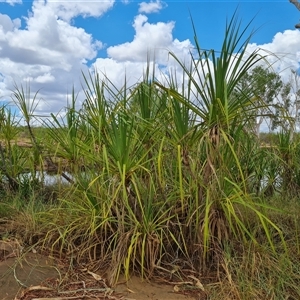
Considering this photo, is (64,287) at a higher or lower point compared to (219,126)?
lower

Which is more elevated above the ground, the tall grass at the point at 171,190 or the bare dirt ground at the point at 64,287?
the tall grass at the point at 171,190

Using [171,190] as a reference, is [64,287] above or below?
below

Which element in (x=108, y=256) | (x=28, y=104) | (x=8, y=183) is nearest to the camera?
(x=108, y=256)

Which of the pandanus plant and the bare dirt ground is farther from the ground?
the pandanus plant

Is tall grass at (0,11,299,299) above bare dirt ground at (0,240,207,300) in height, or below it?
above

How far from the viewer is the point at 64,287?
2.41 m

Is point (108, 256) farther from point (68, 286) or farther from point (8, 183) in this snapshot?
point (8, 183)

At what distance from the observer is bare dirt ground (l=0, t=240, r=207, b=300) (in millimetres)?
2318

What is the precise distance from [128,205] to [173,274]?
58cm

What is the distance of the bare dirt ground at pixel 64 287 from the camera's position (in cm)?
232

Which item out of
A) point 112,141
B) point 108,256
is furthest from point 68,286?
point 112,141

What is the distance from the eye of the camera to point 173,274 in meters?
2.57

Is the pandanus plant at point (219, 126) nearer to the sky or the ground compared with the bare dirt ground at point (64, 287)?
nearer to the sky

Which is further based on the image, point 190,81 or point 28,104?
point 28,104
